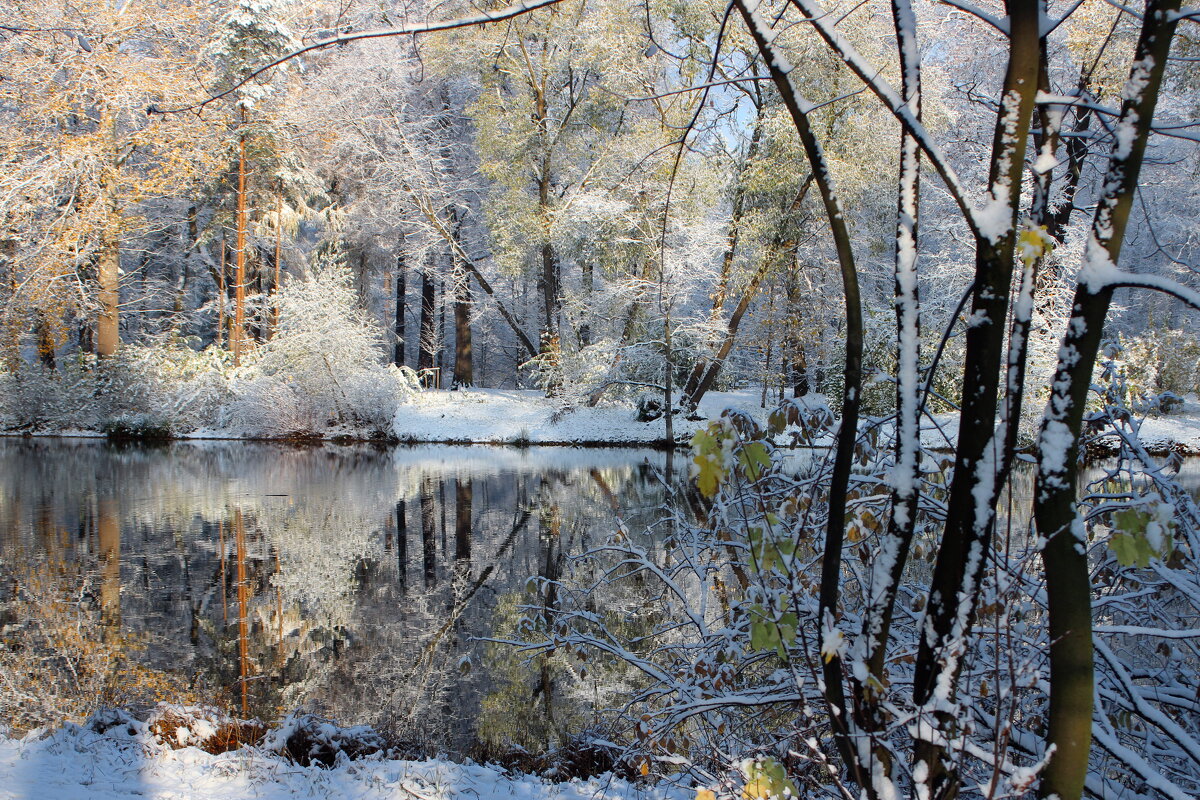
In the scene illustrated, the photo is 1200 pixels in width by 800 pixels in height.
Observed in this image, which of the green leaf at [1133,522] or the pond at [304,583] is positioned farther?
the pond at [304,583]

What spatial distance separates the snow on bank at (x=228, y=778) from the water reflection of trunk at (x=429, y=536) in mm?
3505

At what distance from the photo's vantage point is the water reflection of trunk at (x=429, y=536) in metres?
7.34

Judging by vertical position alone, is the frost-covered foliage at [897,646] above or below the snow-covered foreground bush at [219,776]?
above

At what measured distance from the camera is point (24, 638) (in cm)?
515

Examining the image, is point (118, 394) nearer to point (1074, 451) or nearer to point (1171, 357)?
point (1074, 451)

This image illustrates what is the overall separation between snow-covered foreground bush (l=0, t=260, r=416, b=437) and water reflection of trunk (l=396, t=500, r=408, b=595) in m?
9.02

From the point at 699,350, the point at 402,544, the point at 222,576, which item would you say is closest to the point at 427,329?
the point at 699,350

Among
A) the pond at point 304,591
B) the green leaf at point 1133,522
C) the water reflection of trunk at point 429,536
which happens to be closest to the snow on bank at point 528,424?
the pond at point 304,591

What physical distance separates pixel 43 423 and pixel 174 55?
9.84 metres

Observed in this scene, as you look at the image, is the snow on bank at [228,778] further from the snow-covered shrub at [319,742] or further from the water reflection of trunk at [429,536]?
the water reflection of trunk at [429,536]

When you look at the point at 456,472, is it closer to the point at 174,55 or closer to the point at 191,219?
the point at 174,55

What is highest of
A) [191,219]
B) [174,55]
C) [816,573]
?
[174,55]

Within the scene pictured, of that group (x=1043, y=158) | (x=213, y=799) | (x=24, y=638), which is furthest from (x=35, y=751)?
(x=1043, y=158)

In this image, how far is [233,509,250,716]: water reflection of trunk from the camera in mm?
4574
